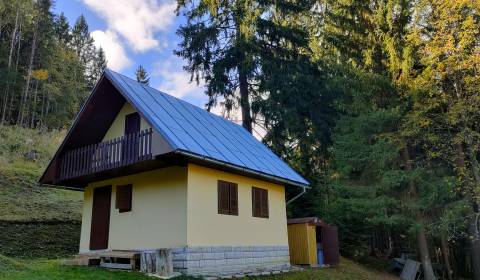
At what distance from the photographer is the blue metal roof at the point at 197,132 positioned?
1111cm

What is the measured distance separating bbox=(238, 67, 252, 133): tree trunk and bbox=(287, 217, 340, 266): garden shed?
21.8 ft

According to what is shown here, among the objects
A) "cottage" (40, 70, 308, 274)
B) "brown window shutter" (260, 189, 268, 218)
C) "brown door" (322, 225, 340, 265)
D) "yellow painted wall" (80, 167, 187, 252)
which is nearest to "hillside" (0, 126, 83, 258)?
"cottage" (40, 70, 308, 274)

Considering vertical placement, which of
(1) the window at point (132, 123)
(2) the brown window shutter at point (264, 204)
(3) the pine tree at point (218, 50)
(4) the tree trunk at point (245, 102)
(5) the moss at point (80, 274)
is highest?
(3) the pine tree at point (218, 50)

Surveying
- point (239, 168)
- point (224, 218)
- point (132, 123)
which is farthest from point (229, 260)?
point (132, 123)

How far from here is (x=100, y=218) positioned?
46.3 feet

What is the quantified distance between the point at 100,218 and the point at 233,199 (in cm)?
493

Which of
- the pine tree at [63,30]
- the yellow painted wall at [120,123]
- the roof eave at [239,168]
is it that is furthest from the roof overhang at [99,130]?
the pine tree at [63,30]

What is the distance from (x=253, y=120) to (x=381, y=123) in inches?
272

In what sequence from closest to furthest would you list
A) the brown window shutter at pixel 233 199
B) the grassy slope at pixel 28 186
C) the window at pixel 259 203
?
the brown window shutter at pixel 233 199 < the window at pixel 259 203 < the grassy slope at pixel 28 186

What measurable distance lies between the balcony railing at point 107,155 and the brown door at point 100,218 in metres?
A: 1.34

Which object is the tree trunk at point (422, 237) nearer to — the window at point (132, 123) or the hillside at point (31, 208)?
the window at point (132, 123)

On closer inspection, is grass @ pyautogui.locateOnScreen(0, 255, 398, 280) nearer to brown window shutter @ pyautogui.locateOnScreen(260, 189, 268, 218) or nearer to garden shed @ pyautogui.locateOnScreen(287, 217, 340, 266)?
brown window shutter @ pyautogui.locateOnScreen(260, 189, 268, 218)

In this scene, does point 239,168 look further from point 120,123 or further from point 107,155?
point 120,123

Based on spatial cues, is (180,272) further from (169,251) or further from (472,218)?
(472,218)
